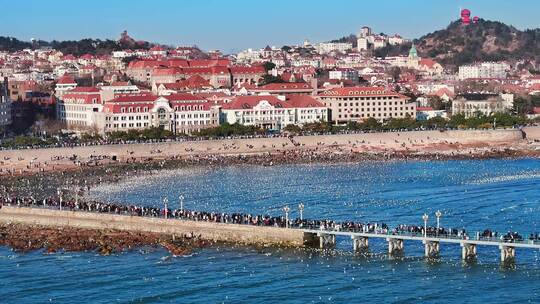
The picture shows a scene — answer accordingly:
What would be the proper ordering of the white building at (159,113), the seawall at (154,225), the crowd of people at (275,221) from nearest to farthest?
the crowd of people at (275,221) < the seawall at (154,225) < the white building at (159,113)

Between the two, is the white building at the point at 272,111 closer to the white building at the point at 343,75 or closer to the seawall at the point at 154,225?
the white building at the point at 343,75

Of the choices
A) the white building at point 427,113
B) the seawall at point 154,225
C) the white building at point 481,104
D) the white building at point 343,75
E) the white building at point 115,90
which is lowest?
the seawall at point 154,225

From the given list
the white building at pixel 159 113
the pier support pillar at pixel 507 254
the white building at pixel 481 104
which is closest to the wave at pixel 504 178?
the pier support pillar at pixel 507 254

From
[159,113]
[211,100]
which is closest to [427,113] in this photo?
[211,100]

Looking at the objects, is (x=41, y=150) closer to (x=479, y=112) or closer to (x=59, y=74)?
(x=479, y=112)

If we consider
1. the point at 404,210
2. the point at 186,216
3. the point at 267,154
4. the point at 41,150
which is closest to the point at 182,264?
the point at 186,216

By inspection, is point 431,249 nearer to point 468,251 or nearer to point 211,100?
point 468,251
